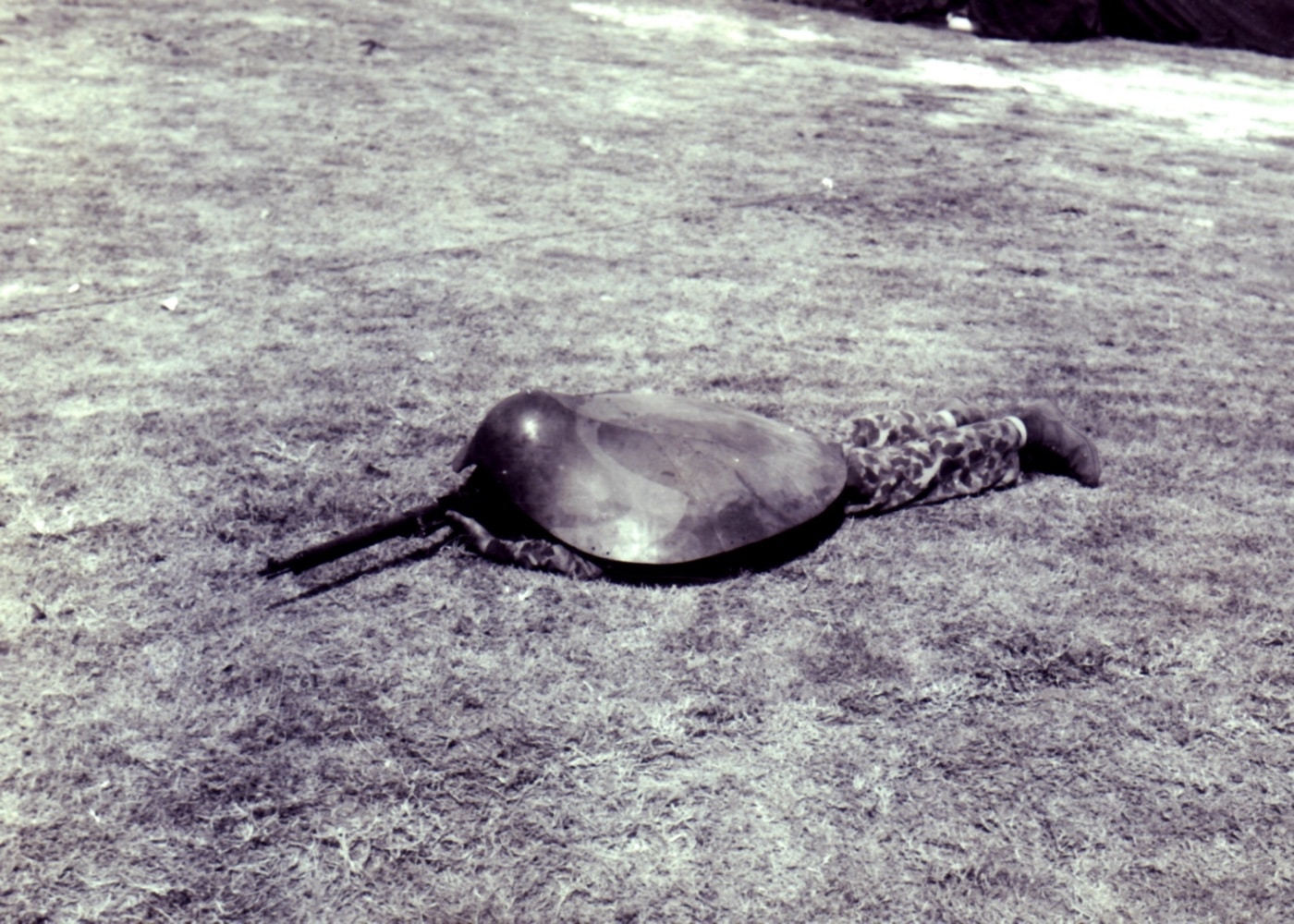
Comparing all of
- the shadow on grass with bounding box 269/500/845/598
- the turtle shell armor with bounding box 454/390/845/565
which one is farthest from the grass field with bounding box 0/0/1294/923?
the turtle shell armor with bounding box 454/390/845/565

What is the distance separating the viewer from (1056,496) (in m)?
3.77

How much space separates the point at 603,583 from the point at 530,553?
0.24 m

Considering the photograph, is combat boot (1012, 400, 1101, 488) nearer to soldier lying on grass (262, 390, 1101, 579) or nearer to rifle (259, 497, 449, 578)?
soldier lying on grass (262, 390, 1101, 579)

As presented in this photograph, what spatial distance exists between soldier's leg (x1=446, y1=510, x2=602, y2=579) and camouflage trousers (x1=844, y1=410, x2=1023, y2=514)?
0.95m

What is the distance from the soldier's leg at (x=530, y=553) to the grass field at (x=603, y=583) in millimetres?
44

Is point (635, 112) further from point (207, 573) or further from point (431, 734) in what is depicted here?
point (431, 734)

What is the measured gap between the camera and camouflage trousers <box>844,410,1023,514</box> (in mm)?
3564

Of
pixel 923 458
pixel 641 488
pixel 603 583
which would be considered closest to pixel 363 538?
pixel 603 583

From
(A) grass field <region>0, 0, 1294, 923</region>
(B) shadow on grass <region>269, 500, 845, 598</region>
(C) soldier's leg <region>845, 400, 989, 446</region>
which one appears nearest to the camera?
(A) grass field <region>0, 0, 1294, 923</region>

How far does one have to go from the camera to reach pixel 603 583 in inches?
125

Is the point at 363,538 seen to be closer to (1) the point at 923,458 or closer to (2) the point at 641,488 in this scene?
(2) the point at 641,488

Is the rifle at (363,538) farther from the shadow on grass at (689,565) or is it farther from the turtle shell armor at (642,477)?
the turtle shell armor at (642,477)

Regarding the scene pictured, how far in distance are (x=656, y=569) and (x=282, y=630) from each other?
1.08 m

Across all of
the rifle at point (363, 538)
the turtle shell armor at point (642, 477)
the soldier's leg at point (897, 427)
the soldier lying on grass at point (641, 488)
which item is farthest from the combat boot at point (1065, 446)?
the rifle at point (363, 538)
